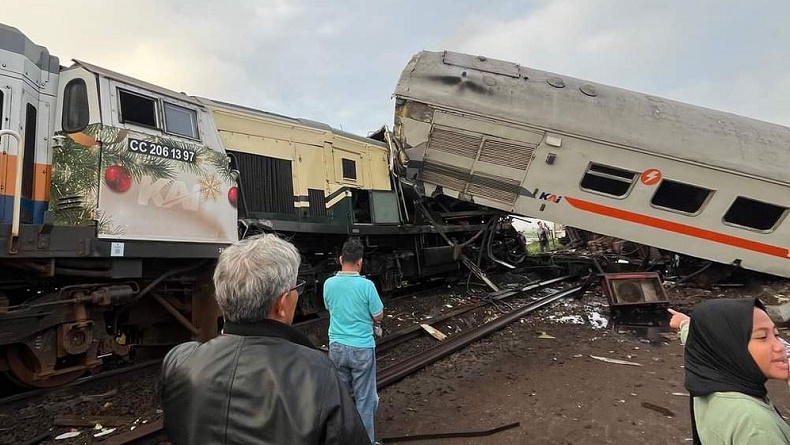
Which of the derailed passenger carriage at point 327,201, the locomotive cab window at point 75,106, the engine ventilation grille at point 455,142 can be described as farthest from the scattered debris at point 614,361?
the locomotive cab window at point 75,106

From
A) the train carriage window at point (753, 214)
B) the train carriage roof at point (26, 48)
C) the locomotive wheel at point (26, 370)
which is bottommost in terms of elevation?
the locomotive wheel at point (26, 370)

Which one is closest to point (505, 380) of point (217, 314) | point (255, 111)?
point (217, 314)

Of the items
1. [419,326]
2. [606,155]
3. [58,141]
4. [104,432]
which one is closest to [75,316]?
[104,432]

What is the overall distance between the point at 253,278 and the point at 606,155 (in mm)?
6996

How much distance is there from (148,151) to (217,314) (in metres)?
2.04

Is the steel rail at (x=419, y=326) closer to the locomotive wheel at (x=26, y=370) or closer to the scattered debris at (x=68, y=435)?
the scattered debris at (x=68, y=435)

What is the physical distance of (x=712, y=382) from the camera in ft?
5.31

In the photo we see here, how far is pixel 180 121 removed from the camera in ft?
17.7

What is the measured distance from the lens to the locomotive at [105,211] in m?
4.18

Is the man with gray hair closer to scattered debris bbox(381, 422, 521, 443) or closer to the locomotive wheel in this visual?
scattered debris bbox(381, 422, 521, 443)

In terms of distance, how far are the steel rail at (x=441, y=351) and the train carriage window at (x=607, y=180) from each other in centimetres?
256

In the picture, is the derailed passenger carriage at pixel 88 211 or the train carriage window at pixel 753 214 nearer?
the derailed passenger carriage at pixel 88 211

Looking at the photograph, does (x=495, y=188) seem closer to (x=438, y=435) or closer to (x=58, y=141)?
(x=438, y=435)

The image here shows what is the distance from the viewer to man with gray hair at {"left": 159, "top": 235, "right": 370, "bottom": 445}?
4.12 ft
